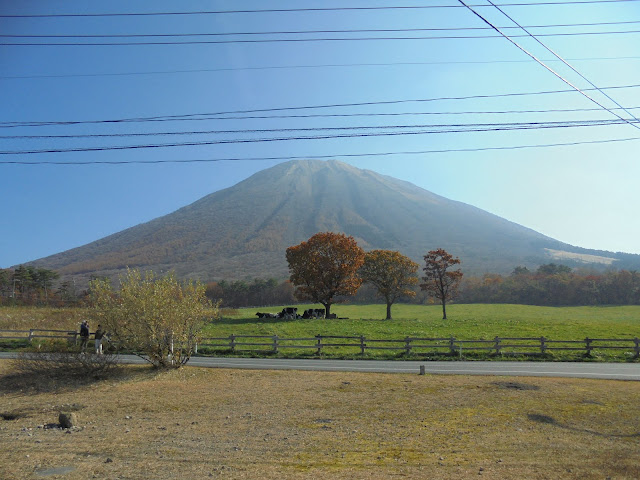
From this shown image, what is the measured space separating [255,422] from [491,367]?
13.0m

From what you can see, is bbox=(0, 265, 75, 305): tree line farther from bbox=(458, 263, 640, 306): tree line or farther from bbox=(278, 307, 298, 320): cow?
bbox=(458, 263, 640, 306): tree line

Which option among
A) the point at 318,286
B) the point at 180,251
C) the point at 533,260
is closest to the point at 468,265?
the point at 533,260

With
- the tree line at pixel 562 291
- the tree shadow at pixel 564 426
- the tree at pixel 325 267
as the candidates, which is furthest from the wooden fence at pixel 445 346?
the tree line at pixel 562 291

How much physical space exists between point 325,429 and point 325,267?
37628 mm

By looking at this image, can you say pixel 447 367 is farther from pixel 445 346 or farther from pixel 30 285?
pixel 30 285

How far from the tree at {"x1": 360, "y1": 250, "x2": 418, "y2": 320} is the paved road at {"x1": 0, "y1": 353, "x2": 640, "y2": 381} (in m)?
25.8

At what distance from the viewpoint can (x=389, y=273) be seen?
4759 cm

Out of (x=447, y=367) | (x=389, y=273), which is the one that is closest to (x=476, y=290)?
(x=389, y=273)

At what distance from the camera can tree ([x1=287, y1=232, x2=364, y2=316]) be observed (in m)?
47.3

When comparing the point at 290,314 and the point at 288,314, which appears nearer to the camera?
the point at 288,314

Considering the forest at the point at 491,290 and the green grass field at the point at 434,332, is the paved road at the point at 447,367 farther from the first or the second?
the forest at the point at 491,290

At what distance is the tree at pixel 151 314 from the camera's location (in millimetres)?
16094

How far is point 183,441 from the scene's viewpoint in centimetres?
912

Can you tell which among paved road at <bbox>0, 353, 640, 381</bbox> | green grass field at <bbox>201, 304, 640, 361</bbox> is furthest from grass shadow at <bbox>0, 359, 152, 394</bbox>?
green grass field at <bbox>201, 304, 640, 361</bbox>
